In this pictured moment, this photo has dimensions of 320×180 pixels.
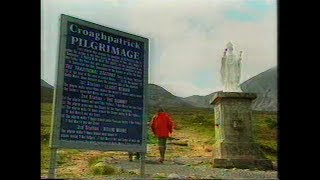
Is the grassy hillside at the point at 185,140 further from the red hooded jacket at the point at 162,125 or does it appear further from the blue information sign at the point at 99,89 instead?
the blue information sign at the point at 99,89

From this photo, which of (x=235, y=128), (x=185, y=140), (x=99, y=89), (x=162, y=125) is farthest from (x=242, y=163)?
(x=185, y=140)

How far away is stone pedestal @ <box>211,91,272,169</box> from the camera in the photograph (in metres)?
11.2

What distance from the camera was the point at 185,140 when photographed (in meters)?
17.2

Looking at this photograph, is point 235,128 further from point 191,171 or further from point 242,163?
point 191,171

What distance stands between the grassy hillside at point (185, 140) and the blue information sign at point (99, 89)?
1.57 m

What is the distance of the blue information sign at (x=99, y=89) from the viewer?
21.0ft

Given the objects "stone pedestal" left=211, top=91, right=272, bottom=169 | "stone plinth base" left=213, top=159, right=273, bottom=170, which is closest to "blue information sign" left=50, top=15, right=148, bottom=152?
"stone plinth base" left=213, top=159, right=273, bottom=170

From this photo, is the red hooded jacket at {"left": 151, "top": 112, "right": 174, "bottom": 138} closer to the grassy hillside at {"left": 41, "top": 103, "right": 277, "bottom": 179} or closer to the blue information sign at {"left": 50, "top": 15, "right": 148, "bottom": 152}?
the grassy hillside at {"left": 41, "top": 103, "right": 277, "bottom": 179}

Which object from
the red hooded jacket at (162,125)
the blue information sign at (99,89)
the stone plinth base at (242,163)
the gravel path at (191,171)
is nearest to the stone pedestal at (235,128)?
the stone plinth base at (242,163)

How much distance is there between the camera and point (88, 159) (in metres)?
11.9
